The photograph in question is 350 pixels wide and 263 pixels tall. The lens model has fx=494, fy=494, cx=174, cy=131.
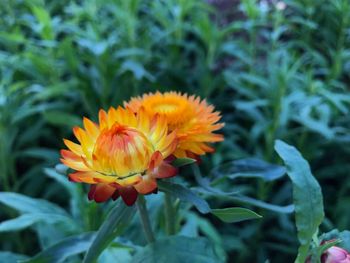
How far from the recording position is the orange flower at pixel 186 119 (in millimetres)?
750

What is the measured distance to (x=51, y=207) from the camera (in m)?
1.12

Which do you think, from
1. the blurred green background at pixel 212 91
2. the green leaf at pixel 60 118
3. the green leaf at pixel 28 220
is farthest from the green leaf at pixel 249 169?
the green leaf at pixel 60 118

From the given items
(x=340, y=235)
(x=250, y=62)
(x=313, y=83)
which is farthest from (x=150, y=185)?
(x=250, y=62)

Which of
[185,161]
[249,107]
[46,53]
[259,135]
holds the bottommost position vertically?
[259,135]

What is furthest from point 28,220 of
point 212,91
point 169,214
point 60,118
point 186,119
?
Answer: point 212,91

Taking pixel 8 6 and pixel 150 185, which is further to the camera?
pixel 8 6

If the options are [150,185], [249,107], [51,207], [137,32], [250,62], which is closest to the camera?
[150,185]

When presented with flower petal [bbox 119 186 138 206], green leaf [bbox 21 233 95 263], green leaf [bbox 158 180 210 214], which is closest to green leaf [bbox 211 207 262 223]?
green leaf [bbox 158 180 210 214]

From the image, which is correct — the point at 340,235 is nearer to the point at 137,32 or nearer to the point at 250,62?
the point at 250,62

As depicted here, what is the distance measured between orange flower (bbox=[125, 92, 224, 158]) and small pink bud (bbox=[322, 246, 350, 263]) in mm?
236

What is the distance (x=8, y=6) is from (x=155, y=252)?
71.4 inches

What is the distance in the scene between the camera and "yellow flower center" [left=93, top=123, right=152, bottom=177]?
2.11 ft

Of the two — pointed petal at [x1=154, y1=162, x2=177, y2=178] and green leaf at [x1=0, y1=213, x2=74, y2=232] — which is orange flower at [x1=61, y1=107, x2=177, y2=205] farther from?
green leaf at [x1=0, y1=213, x2=74, y2=232]

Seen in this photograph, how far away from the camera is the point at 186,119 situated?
30.8 inches
